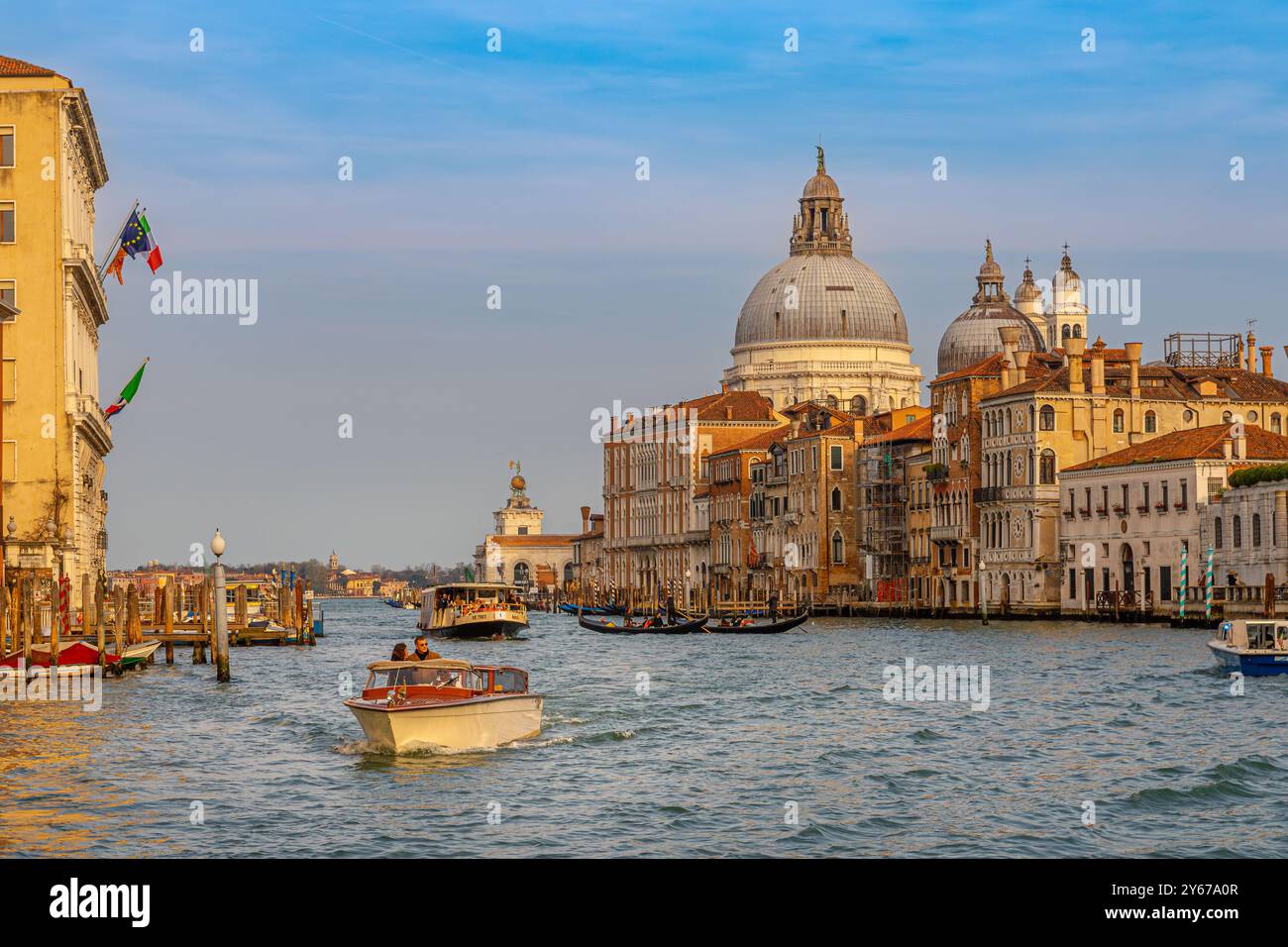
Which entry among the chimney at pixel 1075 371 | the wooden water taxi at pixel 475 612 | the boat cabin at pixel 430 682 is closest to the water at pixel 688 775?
the boat cabin at pixel 430 682

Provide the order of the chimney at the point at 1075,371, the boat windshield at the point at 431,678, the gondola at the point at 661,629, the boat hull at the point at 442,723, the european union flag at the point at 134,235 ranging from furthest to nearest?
the chimney at the point at 1075,371 < the gondola at the point at 661,629 < the european union flag at the point at 134,235 < the boat windshield at the point at 431,678 < the boat hull at the point at 442,723

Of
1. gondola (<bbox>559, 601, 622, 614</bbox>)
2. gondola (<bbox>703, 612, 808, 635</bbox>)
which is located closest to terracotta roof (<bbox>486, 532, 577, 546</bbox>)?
gondola (<bbox>559, 601, 622, 614</bbox>)

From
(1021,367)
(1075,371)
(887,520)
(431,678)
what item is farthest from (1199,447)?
(431,678)

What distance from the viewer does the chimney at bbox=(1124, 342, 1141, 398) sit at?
258ft

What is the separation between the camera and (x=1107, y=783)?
19.1 meters

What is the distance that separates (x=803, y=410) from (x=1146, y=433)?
3576 cm

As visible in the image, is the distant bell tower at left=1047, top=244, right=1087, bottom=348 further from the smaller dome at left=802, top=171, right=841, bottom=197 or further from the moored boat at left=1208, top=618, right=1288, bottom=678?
the moored boat at left=1208, top=618, right=1288, bottom=678

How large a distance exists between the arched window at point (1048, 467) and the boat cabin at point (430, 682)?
5778 cm

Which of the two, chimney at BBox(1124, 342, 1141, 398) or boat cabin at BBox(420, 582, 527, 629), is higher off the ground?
chimney at BBox(1124, 342, 1141, 398)

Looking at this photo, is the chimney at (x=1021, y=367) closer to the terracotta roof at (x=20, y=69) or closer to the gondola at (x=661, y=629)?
the gondola at (x=661, y=629)

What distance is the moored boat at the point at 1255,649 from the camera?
114 ft

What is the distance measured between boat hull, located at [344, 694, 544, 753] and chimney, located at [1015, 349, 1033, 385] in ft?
211

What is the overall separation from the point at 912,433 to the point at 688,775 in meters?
76.7
